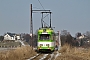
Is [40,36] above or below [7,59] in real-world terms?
above

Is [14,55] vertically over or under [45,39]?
under

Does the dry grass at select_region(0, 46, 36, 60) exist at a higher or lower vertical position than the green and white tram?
lower

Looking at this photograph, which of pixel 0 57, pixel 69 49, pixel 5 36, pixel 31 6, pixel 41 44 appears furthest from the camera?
pixel 5 36

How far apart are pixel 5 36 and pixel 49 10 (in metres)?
134

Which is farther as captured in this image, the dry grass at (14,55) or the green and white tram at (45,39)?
the green and white tram at (45,39)

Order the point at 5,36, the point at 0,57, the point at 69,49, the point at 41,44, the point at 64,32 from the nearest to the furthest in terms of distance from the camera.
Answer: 1. the point at 0,57
2. the point at 41,44
3. the point at 69,49
4. the point at 64,32
5. the point at 5,36

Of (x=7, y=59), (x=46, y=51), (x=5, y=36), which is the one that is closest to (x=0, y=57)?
(x=7, y=59)

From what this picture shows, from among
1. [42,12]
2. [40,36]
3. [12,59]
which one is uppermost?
[42,12]

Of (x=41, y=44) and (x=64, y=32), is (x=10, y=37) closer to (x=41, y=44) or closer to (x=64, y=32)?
(x=64, y=32)

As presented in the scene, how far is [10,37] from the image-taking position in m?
173

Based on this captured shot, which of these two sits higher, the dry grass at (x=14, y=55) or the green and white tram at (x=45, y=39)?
the green and white tram at (x=45, y=39)

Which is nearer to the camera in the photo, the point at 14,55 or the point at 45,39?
the point at 14,55

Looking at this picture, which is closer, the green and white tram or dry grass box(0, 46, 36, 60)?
dry grass box(0, 46, 36, 60)

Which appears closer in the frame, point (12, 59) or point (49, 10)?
point (12, 59)
